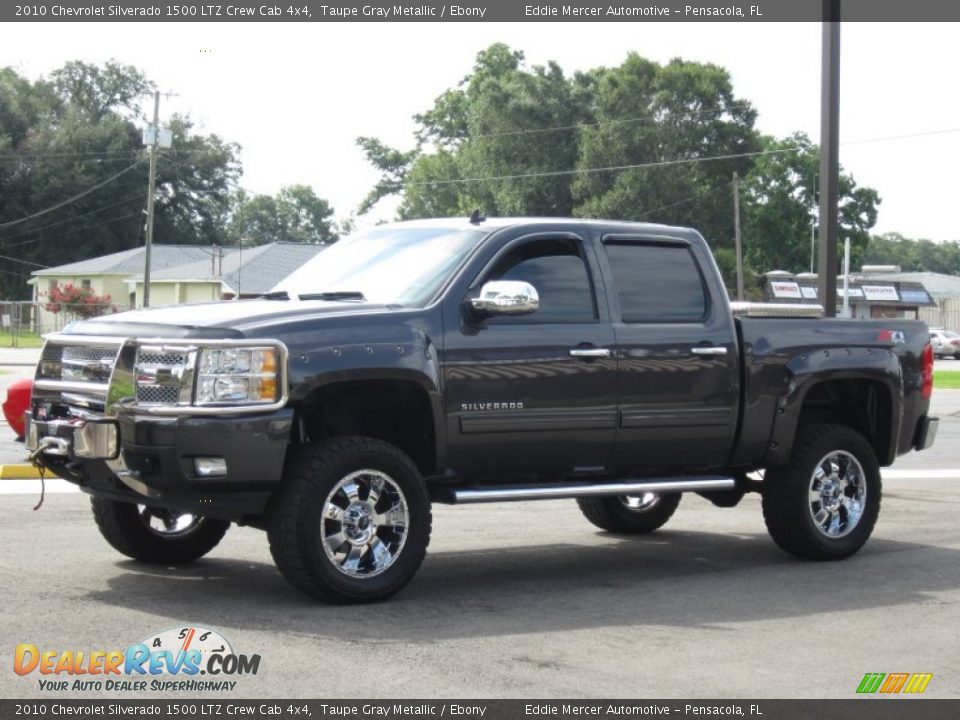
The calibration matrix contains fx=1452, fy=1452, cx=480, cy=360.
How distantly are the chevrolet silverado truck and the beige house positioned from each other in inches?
2401

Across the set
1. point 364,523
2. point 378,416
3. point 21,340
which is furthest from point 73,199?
point 364,523

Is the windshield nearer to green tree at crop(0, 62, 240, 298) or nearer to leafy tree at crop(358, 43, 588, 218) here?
leafy tree at crop(358, 43, 588, 218)

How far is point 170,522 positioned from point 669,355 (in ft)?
10.3

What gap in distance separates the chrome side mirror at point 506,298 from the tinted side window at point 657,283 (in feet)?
3.19

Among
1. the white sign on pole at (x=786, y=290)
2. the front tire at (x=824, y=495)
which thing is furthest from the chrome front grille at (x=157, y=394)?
the white sign on pole at (x=786, y=290)

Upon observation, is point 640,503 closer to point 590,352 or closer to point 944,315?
point 590,352

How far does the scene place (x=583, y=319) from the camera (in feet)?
27.6

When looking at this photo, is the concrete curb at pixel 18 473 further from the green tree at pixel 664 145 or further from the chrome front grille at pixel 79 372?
the green tree at pixel 664 145

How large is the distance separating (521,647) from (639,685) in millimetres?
804

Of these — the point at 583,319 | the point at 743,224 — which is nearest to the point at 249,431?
the point at 583,319

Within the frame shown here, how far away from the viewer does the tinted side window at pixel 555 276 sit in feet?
27.3

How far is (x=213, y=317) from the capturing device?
7.42m

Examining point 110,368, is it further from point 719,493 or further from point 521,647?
point 719,493

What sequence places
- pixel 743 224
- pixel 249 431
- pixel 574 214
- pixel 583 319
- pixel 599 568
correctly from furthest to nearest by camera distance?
1. pixel 743 224
2. pixel 574 214
3. pixel 599 568
4. pixel 583 319
5. pixel 249 431
